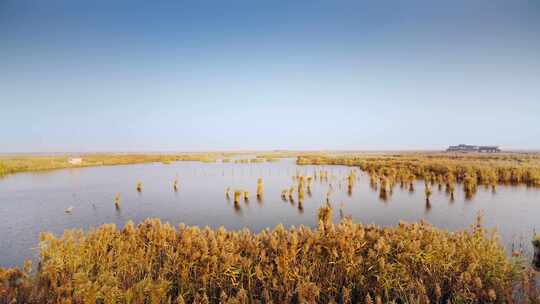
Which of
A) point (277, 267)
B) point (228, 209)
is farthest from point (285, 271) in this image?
point (228, 209)

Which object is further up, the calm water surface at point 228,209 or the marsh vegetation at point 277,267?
the marsh vegetation at point 277,267

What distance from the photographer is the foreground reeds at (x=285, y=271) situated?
5875 mm

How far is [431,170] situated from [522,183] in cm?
867

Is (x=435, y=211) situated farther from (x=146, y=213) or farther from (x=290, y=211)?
(x=146, y=213)

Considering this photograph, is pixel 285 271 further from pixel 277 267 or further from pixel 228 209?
pixel 228 209

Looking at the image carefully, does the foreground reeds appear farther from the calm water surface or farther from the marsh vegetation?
the calm water surface

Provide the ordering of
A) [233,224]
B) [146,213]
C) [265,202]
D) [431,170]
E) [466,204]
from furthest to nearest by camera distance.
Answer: [431,170]
[265,202]
[466,204]
[146,213]
[233,224]

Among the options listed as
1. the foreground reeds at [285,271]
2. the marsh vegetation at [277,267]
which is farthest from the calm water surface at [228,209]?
the foreground reeds at [285,271]

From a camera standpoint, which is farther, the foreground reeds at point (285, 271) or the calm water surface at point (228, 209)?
the calm water surface at point (228, 209)

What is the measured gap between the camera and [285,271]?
6.46 meters

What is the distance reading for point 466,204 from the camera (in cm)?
1814

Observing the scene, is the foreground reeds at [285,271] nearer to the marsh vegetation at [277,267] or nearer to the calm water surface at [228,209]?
the marsh vegetation at [277,267]

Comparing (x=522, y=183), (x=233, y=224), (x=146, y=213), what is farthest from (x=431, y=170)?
(x=146, y=213)

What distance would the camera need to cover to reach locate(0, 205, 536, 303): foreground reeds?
19.3 feet
